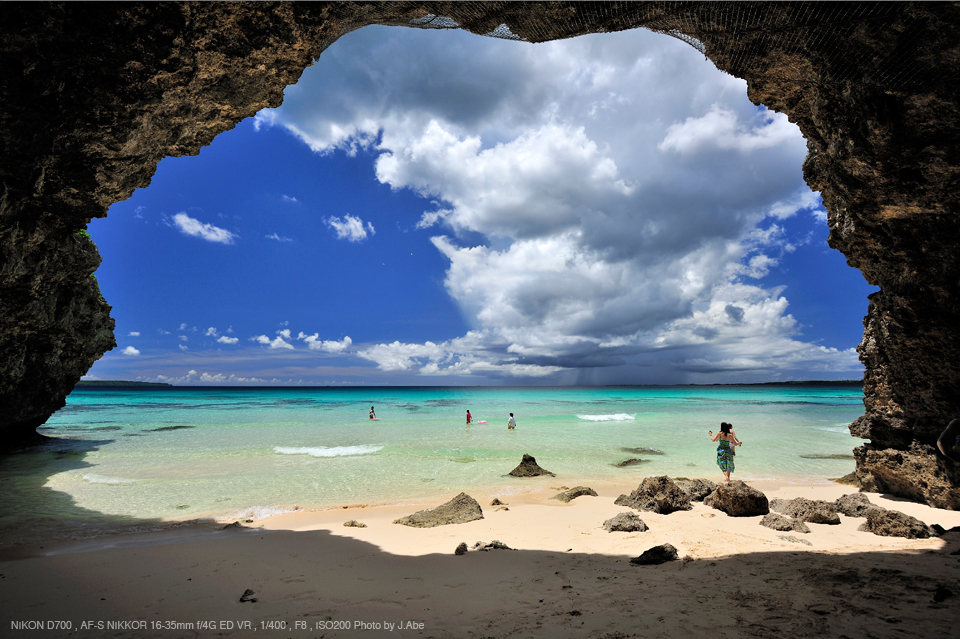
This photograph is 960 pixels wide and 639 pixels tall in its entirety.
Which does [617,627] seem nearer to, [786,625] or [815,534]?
[786,625]

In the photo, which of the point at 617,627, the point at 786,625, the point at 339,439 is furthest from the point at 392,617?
the point at 339,439

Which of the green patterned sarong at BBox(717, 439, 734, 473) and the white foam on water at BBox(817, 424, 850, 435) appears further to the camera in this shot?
the white foam on water at BBox(817, 424, 850, 435)

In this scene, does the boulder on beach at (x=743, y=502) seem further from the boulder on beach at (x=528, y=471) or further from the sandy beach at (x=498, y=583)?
the boulder on beach at (x=528, y=471)

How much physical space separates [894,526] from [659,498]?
3296mm

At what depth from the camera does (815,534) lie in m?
6.01

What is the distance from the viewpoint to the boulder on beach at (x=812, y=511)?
6504 millimetres

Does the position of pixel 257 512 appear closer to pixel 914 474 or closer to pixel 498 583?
pixel 498 583

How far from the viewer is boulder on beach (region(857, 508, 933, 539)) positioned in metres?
5.54

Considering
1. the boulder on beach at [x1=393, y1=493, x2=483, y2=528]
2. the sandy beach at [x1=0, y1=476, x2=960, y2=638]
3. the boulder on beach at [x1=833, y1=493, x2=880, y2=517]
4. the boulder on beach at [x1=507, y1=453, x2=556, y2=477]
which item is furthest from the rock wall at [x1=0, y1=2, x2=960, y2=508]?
the boulder on beach at [x1=507, y1=453, x2=556, y2=477]

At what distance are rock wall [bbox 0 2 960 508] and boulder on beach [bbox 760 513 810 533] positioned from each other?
3.34m

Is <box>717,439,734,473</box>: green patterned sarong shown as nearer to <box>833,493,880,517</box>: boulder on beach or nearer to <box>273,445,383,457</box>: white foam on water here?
<box>833,493,880,517</box>: boulder on beach

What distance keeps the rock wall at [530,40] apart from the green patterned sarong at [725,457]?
3317 millimetres

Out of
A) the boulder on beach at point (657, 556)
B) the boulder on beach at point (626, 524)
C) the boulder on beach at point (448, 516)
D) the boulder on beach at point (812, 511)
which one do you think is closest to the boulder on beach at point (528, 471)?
the boulder on beach at point (448, 516)

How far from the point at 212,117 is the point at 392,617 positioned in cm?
674
